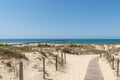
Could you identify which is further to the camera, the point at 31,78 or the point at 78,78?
the point at 78,78

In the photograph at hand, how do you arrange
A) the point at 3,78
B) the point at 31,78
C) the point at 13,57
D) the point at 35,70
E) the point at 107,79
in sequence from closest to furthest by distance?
1. the point at 3,78
2. the point at 31,78
3. the point at 107,79
4. the point at 35,70
5. the point at 13,57

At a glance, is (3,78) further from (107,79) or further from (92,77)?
(107,79)

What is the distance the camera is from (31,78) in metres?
16.6

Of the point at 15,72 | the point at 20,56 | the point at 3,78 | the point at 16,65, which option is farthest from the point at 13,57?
the point at 3,78

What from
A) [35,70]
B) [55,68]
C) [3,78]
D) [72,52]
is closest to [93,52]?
[72,52]

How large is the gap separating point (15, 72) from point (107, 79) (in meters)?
7.07

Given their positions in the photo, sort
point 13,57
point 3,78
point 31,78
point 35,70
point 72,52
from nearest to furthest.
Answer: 1. point 3,78
2. point 31,78
3. point 35,70
4. point 13,57
5. point 72,52

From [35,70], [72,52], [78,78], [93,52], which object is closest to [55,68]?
[35,70]

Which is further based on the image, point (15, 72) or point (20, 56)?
point (20, 56)

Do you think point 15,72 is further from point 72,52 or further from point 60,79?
point 72,52

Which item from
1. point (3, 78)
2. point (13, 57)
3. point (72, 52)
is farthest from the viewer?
point (72, 52)

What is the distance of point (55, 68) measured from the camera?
22.3m

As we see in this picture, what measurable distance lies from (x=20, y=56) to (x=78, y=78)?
713cm

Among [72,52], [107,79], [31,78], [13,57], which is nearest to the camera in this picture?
[31,78]
